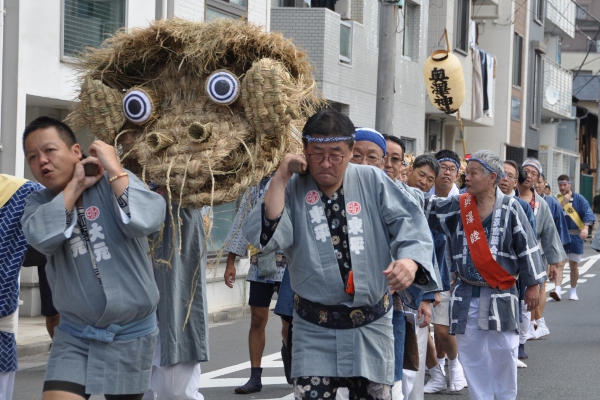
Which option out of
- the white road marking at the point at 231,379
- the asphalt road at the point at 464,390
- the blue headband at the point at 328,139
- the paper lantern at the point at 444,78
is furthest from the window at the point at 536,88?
the blue headband at the point at 328,139

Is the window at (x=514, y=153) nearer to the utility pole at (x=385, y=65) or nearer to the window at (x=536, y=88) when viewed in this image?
the window at (x=536, y=88)

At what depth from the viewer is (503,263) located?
722 cm

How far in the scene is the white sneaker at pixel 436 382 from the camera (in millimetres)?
8664

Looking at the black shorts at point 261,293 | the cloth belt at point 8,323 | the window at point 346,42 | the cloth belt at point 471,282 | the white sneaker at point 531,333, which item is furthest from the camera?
the window at point 346,42

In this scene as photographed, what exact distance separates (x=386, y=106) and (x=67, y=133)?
32.2 ft

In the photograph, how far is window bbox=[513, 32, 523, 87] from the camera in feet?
108

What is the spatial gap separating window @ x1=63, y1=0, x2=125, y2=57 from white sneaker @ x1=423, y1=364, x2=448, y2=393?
5.89m

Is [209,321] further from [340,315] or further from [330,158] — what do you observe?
[330,158]

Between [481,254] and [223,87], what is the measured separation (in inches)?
116

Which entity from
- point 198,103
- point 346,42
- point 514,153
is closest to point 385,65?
point 346,42

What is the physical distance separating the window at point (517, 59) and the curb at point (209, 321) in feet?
71.1

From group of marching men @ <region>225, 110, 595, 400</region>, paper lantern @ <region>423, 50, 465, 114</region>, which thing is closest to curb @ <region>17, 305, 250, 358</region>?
group of marching men @ <region>225, 110, 595, 400</region>

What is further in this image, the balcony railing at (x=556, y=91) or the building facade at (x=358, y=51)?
the balcony railing at (x=556, y=91)

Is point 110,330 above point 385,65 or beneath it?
beneath
